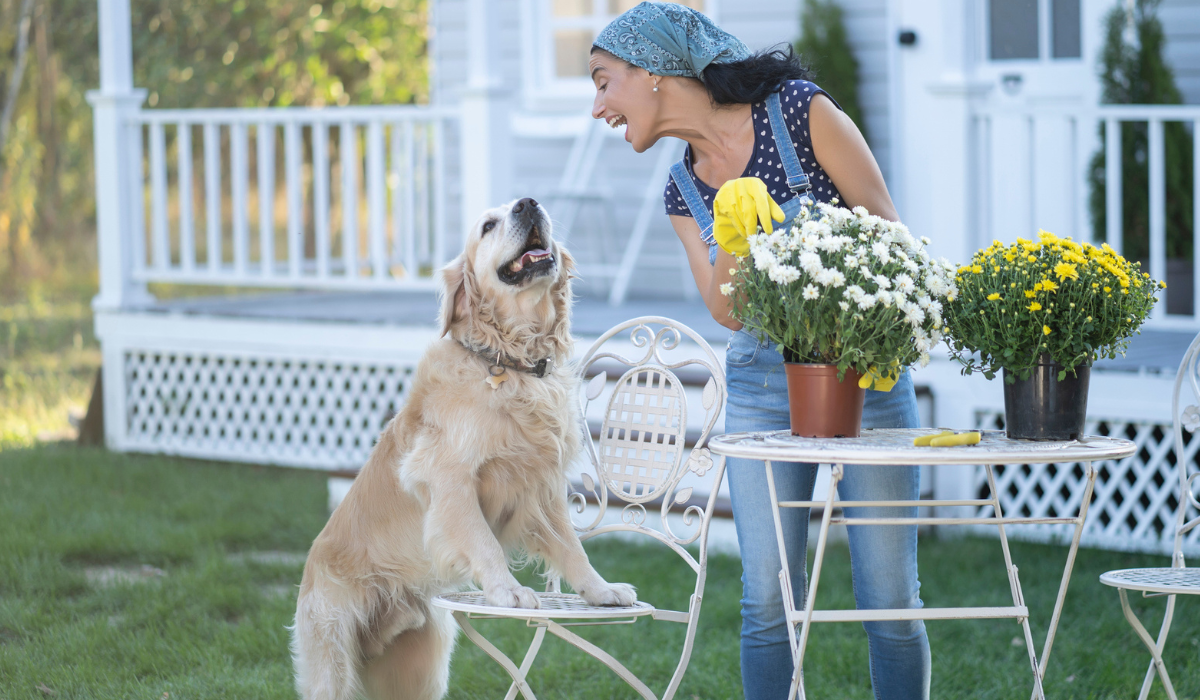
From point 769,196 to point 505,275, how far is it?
82 centimetres

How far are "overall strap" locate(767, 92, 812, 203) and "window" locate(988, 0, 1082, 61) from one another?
474 centimetres

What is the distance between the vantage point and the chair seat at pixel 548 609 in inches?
100

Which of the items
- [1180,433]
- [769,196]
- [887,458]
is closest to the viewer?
[887,458]

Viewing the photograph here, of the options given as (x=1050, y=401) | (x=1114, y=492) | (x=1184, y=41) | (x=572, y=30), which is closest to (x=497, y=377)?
(x=1050, y=401)

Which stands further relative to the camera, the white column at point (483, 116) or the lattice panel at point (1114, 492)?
the white column at point (483, 116)

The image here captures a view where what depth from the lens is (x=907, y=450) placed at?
211 cm

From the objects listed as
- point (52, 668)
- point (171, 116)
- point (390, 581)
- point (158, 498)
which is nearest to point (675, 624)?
point (390, 581)

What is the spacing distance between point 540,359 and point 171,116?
4401 millimetres

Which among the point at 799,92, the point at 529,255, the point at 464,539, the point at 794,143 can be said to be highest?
the point at 799,92

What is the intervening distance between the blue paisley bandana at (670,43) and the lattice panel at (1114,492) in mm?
2615

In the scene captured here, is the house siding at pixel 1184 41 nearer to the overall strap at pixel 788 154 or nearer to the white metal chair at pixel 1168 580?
the white metal chair at pixel 1168 580

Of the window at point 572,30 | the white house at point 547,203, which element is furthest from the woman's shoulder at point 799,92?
the window at point 572,30

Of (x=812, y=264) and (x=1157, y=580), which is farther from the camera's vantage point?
(x=1157, y=580)

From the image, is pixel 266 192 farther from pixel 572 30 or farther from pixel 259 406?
pixel 572 30
